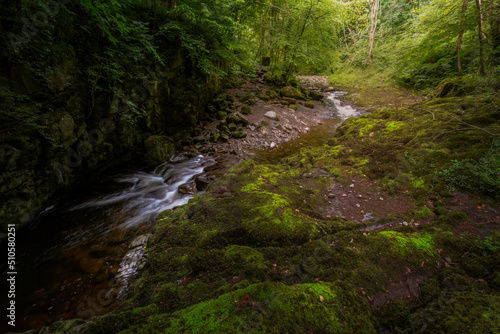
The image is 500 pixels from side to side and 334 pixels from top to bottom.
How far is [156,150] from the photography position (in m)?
7.12

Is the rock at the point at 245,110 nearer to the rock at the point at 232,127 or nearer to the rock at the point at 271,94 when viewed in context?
the rock at the point at 232,127

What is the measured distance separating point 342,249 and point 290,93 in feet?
45.6

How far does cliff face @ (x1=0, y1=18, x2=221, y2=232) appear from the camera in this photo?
131 inches

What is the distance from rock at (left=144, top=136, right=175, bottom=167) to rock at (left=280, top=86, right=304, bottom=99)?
1025cm

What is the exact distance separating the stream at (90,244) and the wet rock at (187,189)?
0.10ft

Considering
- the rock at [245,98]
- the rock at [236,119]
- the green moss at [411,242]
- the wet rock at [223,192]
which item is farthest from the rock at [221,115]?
the green moss at [411,242]

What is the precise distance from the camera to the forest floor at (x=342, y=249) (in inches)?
64.9

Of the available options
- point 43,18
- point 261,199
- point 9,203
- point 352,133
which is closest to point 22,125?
point 9,203

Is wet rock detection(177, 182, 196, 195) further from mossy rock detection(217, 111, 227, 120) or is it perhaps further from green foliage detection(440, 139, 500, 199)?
green foliage detection(440, 139, 500, 199)

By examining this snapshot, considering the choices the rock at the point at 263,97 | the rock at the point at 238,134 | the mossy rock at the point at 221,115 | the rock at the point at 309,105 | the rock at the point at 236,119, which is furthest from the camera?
the rock at the point at 309,105

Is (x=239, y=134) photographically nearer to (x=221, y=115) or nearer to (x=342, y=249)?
(x=221, y=115)

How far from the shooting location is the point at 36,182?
3.95 meters

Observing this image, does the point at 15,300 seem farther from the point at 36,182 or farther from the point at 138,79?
the point at 138,79

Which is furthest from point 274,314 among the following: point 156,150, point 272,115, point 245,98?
point 245,98
